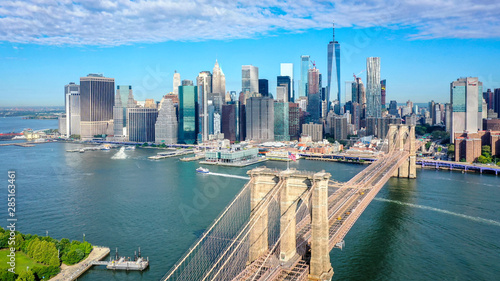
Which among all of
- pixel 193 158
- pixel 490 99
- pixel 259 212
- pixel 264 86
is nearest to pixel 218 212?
pixel 259 212

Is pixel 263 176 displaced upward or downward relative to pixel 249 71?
downward

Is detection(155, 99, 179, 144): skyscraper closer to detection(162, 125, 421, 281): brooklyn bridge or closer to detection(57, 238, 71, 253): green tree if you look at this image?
detection(57, 238, 71, 253): green tree

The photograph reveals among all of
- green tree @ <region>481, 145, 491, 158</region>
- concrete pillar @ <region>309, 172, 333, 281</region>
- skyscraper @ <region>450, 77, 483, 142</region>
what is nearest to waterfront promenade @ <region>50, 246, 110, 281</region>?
concrete pillar @ <region>309, 172, 333, 281</region>

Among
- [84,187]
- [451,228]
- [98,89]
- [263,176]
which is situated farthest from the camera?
[98,89]

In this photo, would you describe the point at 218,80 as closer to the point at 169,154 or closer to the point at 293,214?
the point at 169,154

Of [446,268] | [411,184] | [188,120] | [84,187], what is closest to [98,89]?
[188,120]

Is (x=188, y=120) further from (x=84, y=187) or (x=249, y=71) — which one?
(x=84, y=187)
